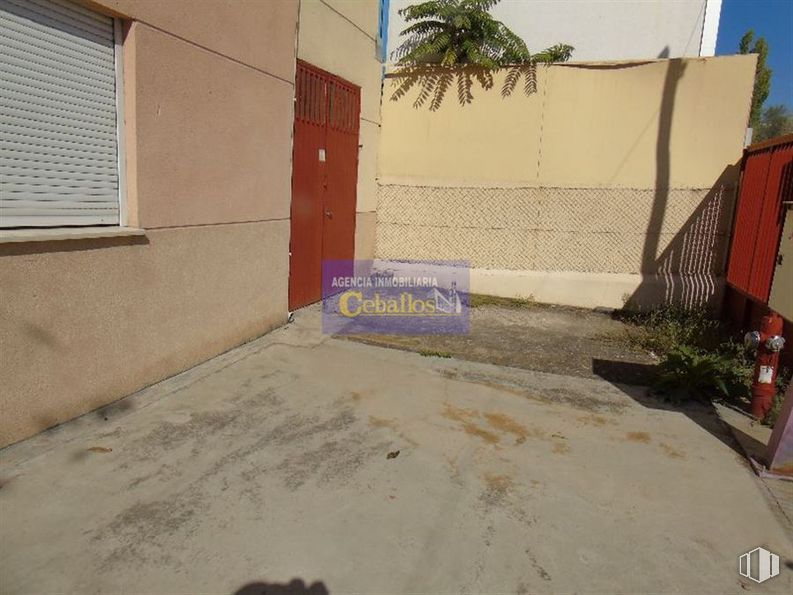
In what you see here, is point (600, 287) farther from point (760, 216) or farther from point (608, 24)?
point (608, 24)

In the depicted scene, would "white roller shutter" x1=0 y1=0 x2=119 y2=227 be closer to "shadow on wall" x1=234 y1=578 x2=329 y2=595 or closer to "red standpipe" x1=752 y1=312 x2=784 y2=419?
"shadow on wall" x1=234 y1=578 x2=329 y2=595

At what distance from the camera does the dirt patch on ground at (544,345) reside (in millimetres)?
5715

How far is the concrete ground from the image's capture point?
8.30 ft

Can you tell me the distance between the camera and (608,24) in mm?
10766

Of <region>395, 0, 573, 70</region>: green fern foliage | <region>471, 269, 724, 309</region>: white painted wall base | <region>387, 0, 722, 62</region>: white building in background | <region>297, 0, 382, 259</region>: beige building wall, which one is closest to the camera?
<region>297, 0, 382, 259</region>: beige building wall

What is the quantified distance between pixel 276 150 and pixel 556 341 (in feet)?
12.9

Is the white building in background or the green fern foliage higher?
the white building in background

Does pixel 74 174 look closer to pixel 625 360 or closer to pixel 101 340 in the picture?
pixel 101 340

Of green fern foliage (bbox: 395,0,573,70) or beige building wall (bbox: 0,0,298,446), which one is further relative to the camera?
green fern foliage (bbox: 395,0,573,70)

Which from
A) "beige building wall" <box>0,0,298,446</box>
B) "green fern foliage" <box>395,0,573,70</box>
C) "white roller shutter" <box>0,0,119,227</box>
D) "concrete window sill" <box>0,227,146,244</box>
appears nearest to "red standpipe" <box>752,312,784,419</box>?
"beige building wall" <box>0,0,298,446</box>

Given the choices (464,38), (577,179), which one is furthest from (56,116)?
(464,38)

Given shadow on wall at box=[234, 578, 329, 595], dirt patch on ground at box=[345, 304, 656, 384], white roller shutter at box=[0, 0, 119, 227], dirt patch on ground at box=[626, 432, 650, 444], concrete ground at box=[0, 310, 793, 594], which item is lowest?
shadow on wall at box=[234, 578, 329, 595]

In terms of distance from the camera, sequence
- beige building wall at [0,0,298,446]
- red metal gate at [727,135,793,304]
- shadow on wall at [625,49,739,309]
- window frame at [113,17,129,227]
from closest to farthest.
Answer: beige building wall at [0,0,298,446], window frame at [113,17,129,227], red metal gate at [727,135,793,304], shadow on wall at [625,49,739,309]

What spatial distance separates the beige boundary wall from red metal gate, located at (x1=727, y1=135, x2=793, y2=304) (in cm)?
66
